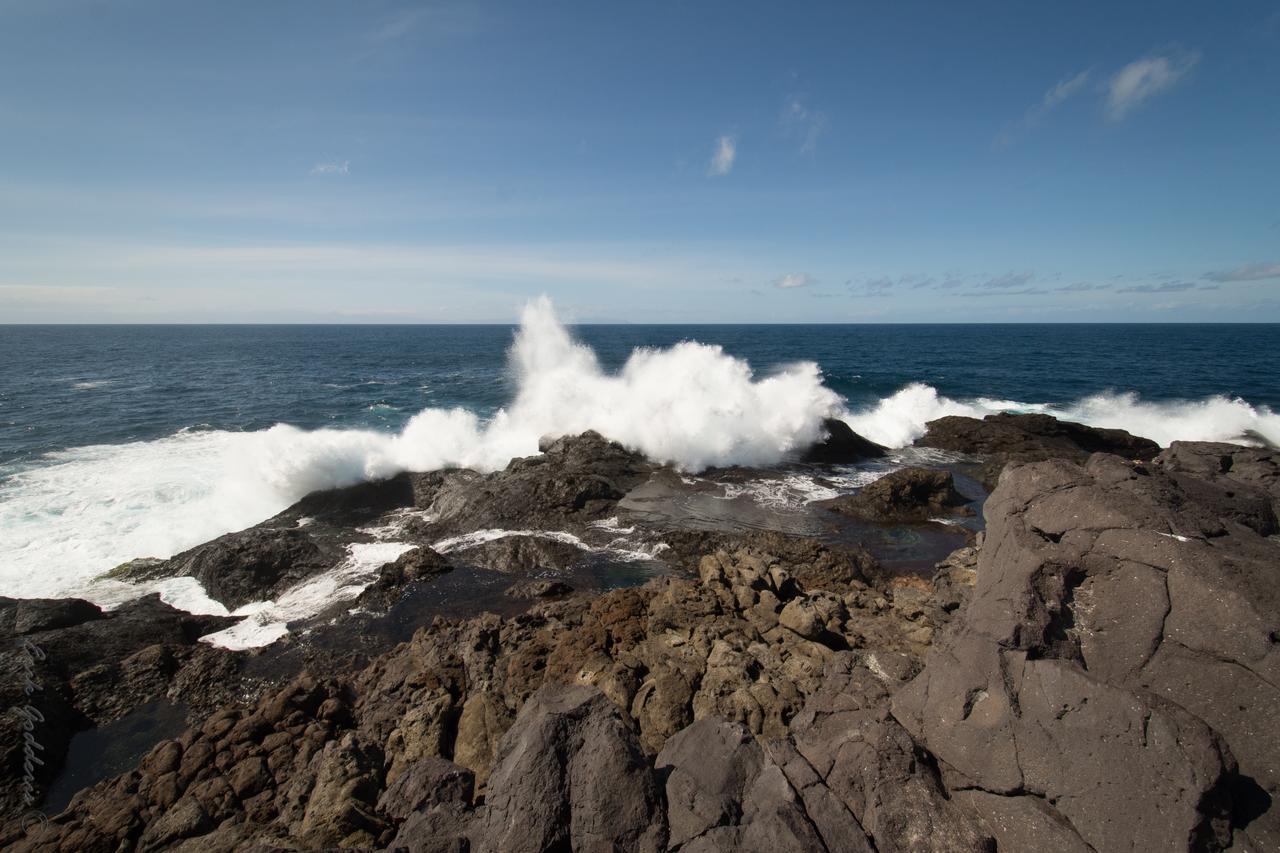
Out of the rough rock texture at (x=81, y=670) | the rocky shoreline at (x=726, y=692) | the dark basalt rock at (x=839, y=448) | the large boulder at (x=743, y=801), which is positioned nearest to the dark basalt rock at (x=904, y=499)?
the rocky shoreline at (x=726, y=692)

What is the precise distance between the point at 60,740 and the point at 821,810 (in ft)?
35.5

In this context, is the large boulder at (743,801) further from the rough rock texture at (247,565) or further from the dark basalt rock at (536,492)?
the rough rock texture at (247,565)

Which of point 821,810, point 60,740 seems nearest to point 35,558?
point 60,740

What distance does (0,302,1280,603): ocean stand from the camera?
17312 millimetres

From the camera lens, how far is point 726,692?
7.41 m

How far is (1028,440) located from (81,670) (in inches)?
1125

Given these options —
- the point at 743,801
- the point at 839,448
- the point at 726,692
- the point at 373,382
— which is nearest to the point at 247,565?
the point at 726,692

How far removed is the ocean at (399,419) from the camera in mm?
17312

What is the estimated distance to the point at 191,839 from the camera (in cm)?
633

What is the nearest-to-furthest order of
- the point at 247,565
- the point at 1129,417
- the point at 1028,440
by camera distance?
1. the point at 247,565
2. the point at 1028,440
3. the point at 1129,417

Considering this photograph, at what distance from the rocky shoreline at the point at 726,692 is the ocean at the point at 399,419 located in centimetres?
446

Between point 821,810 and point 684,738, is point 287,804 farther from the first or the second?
point 821,810

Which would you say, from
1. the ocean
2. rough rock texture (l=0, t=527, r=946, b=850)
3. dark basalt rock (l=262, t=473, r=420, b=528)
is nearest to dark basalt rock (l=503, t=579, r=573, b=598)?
rough rock texture (l=0, t=527, r=946, b=850)

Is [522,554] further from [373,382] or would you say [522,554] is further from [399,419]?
[373,382]
